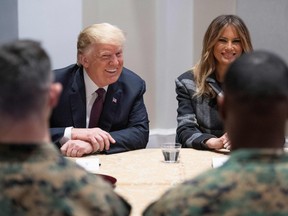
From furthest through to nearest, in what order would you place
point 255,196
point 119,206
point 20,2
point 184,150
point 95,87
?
point 20,2 < point 95,87 < point 184,150 < point 119,206 < point 255,196

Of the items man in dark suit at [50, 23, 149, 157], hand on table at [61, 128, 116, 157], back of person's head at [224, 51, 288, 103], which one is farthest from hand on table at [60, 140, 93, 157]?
back of person's head at [224, 51, 288, 103]

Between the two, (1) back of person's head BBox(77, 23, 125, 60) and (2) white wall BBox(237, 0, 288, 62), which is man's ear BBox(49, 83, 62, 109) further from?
(2) white wall BBox(237, 0, 288, 62)

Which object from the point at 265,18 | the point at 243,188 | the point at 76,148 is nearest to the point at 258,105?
the point at 243,188

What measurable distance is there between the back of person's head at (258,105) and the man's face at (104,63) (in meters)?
1.95

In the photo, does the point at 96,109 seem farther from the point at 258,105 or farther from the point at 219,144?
the point at 258,105

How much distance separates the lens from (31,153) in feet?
3.76

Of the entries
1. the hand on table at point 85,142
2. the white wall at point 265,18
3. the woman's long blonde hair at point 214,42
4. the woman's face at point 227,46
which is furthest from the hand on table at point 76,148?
the white wall at point 265,18

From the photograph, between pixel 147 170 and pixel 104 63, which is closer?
pixel 147 170

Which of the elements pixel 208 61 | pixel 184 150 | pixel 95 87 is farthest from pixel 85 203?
pixel 208 61

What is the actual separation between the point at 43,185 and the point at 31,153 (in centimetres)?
7

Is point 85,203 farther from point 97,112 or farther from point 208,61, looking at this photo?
point 208,61

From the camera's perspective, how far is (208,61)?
11.3 feet

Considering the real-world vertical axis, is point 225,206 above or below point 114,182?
above

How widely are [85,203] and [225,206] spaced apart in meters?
0.28
